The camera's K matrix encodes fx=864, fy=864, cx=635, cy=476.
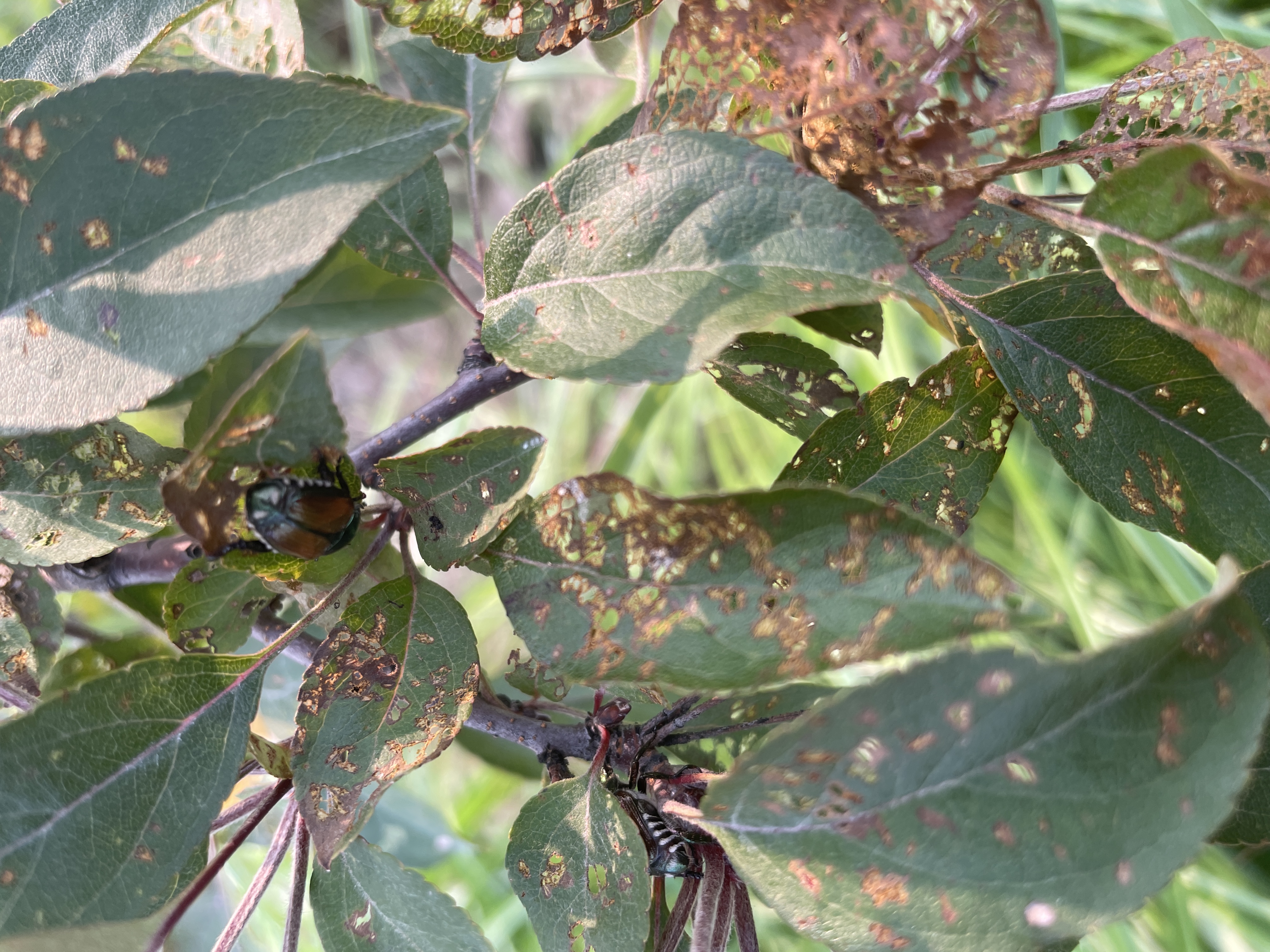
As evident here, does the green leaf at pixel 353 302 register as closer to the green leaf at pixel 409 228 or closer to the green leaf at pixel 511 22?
the green leaf at pixel 409 228

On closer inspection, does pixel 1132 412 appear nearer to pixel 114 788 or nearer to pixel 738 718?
pixel 738 718

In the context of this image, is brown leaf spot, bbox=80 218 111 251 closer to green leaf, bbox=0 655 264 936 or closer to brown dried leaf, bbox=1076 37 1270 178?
green leaf, bbox=0 655 264 936

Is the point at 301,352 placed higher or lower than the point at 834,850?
higher

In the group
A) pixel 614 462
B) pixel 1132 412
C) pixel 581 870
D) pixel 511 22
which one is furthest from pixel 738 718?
pixel 614 462

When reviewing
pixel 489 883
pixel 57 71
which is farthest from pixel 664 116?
pixel 489 883

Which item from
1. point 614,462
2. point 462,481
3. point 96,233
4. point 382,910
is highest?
point 96,233

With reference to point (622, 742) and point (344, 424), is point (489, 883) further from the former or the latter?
point (344, 424)
